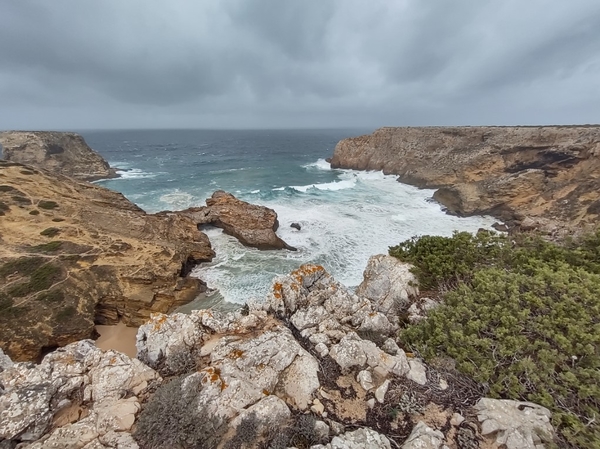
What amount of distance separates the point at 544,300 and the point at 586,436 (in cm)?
295

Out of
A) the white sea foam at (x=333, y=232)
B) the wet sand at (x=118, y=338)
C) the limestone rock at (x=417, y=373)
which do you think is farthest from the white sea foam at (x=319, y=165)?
the limestone rock at (x=417, y=373)

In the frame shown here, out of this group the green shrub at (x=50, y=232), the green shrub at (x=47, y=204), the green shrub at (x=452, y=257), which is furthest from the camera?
the green shrub at (x=47, y=204)

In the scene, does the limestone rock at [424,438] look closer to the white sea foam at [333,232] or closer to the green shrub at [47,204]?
the white sea foam at [333,232]

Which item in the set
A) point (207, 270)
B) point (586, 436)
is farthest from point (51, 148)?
point (586, 436)

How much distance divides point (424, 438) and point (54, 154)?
6780 centimetres

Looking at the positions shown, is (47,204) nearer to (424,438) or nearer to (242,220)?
(242,220)

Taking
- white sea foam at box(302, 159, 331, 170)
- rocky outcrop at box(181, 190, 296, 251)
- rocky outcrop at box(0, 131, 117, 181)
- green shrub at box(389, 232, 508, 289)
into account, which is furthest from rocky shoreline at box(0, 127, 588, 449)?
white sea foam at box(302, 159, 331, 170)

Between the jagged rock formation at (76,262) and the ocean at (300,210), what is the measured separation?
238 centimetres

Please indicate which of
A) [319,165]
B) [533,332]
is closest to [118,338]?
[533,332]

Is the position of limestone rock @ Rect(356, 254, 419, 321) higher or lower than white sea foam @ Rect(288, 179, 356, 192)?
higher

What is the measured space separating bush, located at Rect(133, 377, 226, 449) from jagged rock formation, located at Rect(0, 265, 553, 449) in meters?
0.02

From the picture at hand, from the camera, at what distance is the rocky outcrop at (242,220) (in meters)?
22.6

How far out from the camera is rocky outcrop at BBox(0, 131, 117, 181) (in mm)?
48781

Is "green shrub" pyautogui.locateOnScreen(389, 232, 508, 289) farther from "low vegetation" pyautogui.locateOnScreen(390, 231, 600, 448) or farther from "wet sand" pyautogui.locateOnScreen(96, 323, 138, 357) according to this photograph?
"wet sand" pyautogui.locateOnScreen(96, 323, 138, 357)
